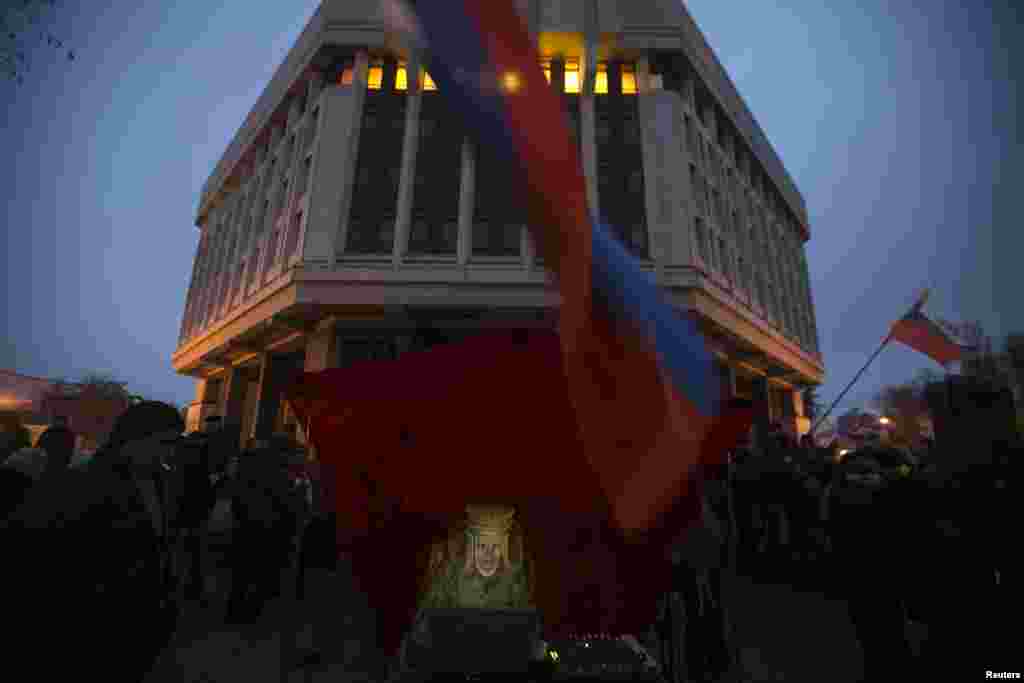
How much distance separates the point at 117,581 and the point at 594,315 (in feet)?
8.01

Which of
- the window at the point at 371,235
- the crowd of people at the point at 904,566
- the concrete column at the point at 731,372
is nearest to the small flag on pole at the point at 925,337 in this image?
the crowd of people at the point at 904,566

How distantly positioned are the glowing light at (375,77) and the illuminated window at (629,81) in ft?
34.7

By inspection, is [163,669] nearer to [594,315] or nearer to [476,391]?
[476,391]

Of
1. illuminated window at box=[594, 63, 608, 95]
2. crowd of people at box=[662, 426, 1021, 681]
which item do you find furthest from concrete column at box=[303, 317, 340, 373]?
crowd of people at box=[662, 426, 1021, 681]

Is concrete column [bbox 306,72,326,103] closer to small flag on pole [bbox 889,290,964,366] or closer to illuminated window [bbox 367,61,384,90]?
illuminated window [bbox 367,61,384,90]

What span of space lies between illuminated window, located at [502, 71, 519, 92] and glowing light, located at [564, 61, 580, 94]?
21867 mm

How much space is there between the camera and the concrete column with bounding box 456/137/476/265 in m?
18.4

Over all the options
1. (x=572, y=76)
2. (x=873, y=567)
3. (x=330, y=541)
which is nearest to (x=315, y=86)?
(x=572, y=76)

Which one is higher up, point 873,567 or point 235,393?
point 235,393

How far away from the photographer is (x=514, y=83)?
1936 millimetres

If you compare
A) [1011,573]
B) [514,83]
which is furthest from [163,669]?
[1011,573]

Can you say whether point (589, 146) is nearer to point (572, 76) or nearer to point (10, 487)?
point (572, 76)

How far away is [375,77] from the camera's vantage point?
21281 millimetres

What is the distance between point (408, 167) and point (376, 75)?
542 cm
